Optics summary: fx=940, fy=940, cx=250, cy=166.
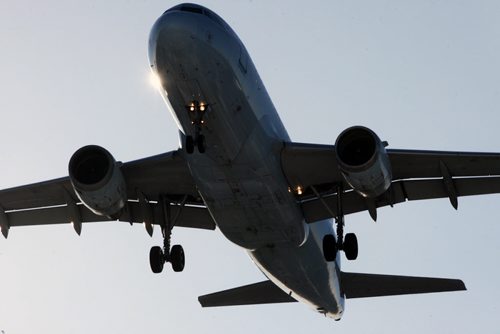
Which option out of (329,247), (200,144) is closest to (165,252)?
(329,247)

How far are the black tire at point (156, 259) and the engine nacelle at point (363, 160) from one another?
243 inches

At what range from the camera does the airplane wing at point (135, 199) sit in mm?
24016

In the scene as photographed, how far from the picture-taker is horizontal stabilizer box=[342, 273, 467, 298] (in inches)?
1137

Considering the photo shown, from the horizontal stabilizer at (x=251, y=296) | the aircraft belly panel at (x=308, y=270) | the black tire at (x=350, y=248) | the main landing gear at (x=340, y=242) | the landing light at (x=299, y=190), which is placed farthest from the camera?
the horizontal stabilizer at (x=251, y=296)

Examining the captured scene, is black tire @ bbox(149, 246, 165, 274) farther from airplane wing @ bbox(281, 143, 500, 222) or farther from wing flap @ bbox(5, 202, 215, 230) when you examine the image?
airplane wing @ bbox(281, 143, 500, 222)

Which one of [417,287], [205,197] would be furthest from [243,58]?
[417,287]

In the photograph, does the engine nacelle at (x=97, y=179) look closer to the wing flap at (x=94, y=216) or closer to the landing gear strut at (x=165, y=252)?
the landing gear strut at (x=165, y=252)

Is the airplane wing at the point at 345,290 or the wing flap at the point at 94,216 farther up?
the wing flap at the point at 94,216

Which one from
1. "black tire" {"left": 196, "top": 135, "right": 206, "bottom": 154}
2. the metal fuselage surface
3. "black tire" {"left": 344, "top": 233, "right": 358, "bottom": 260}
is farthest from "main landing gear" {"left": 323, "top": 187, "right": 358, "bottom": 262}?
"black tire" {"left": 196, "top": 135, "right": 206, "bottom": 154}

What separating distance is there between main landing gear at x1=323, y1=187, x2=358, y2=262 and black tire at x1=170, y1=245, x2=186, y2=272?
155 inches

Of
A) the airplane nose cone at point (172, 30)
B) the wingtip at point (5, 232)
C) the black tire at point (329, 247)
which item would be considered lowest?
the black tire at point (329, 247)

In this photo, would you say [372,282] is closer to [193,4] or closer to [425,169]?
[425,169]

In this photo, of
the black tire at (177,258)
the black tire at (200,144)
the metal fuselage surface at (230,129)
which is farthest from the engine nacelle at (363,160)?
the black tire at (177,258)

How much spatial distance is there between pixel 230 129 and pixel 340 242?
16.6 feet
